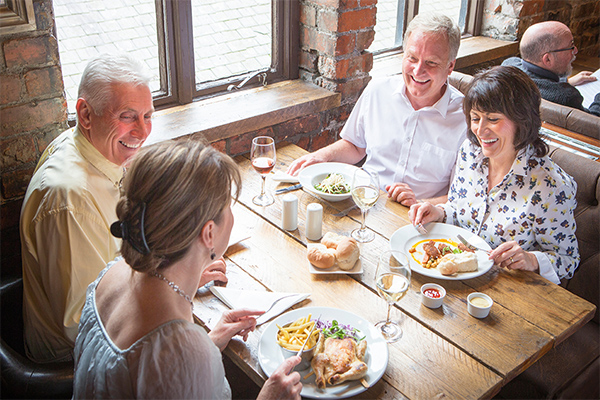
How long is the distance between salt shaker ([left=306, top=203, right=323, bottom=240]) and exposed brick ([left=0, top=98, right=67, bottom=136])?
→ 3.31 feet

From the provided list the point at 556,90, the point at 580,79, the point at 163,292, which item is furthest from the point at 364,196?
the point at 580,79

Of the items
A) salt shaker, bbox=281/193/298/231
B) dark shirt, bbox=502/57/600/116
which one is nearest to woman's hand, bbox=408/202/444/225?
salt shaker, bbox=281/193/298/231

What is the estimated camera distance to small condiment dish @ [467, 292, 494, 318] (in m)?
1.57

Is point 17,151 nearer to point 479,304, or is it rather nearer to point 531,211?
point 479,304

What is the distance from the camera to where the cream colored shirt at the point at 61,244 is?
1.60 meters

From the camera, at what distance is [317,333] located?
1.46 meters

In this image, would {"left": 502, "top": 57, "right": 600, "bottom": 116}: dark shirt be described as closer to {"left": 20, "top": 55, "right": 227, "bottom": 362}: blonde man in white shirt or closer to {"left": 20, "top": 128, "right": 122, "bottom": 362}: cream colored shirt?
{"left": 20, "top": 55, "right": 227, "bottom": 362}: blonde man in white shirt

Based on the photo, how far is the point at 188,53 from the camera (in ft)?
8.61

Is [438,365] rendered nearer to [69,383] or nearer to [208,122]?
[69,383]

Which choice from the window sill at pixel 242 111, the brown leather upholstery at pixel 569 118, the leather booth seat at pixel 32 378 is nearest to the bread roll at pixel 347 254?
the leather booth seat at pixel 32 378

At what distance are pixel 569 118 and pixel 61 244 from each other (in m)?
2.44

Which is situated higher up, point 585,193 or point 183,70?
point 183,70

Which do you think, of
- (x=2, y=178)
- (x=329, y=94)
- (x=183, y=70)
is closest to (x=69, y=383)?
(x=2, y=178)

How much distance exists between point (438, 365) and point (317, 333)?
1.06 feet
